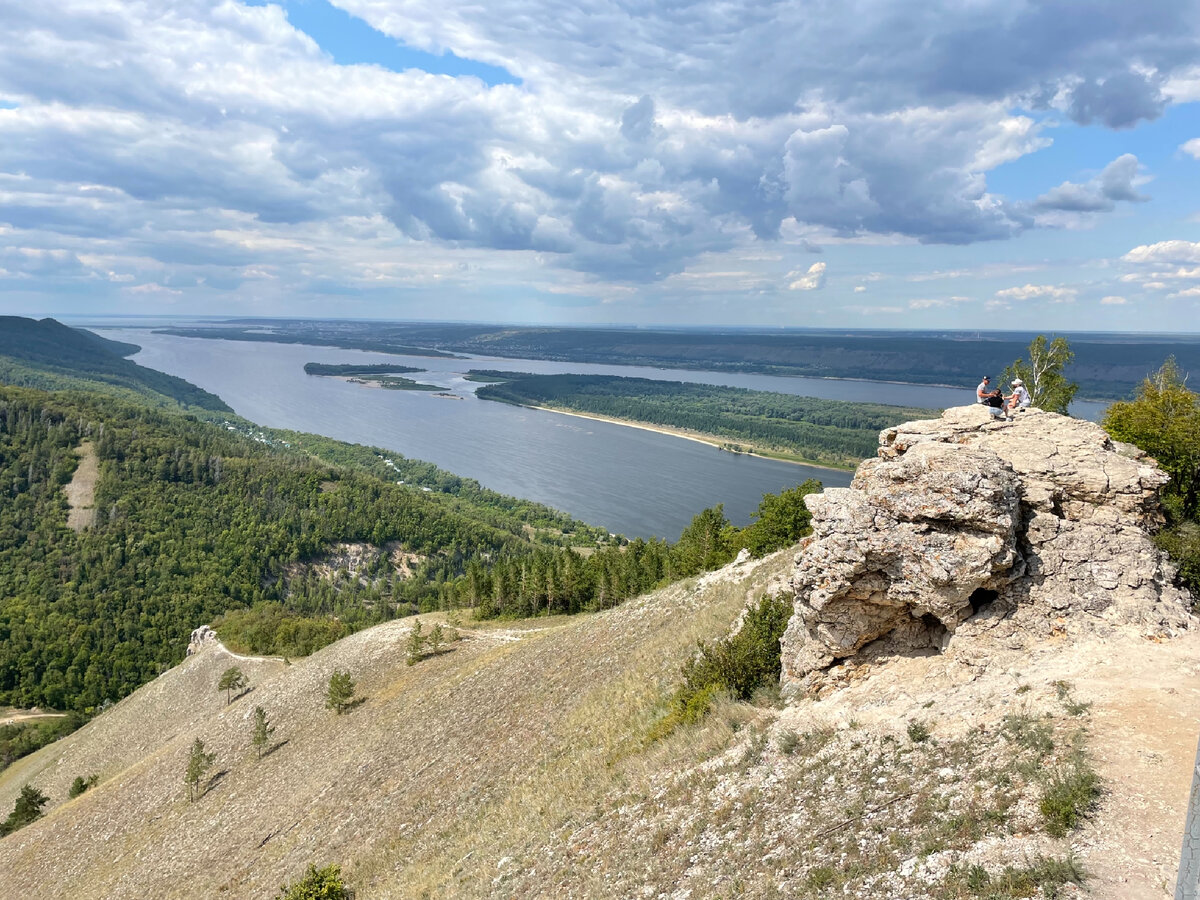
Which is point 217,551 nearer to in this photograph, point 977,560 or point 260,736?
point 260,736

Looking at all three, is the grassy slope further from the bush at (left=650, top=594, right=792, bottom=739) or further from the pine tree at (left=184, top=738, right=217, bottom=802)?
the bush at (left=650, top=594, right=792, bottom=739)

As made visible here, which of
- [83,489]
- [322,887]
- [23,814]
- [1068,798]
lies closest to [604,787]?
[322,887]

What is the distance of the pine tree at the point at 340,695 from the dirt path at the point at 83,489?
150907mm

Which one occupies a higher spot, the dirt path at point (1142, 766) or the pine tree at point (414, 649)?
the dirt path at point (1142, 766)

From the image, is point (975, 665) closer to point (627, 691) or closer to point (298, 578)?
point (627, 691)

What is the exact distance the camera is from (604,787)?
16.8m

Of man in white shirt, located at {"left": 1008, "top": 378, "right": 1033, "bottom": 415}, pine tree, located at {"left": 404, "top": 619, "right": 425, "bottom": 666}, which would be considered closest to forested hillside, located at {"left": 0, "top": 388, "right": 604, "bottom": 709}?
pine tree, located at {"left": 404, "top": 619, "right": 425, "bottom": 666}

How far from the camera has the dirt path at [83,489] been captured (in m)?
152

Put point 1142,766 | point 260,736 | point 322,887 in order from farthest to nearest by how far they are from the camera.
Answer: point 260,736 < point 322,887 < point 1142,766

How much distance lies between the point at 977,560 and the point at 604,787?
10.8m

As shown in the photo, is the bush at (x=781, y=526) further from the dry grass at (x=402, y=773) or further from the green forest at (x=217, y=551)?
the green forest at (x=217, y=551)

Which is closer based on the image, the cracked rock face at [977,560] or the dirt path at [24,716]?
the cracked rock face at [977,560]

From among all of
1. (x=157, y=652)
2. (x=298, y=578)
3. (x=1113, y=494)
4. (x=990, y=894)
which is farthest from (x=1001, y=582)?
(x=298, y=578)

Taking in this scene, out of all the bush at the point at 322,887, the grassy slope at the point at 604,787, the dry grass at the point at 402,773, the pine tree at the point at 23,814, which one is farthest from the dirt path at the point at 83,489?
the bush at the point at 322,887
